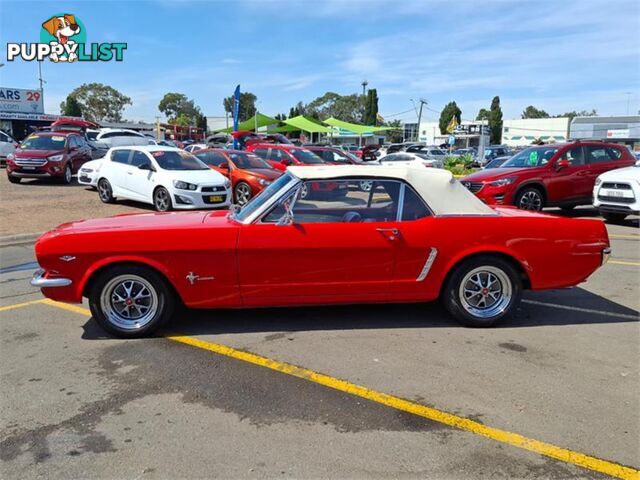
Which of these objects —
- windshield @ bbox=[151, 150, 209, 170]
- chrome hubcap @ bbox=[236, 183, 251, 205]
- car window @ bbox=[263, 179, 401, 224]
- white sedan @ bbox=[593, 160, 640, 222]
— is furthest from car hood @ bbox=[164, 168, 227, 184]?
white sedan @ bbox=[593, 160, 640, 222]

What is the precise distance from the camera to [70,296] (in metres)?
4.39

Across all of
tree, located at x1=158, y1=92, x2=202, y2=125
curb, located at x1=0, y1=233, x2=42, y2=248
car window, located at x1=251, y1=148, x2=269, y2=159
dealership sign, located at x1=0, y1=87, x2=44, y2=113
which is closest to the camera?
curb, located at x1=0, y1=233, x2=42, y2=248

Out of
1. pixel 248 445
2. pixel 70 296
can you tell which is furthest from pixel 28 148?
pixel 248 445

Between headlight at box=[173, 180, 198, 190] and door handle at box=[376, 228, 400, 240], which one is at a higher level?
headlight at box=[173, 180, 198, 190]

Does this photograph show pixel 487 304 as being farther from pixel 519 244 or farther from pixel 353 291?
pixel 353 291

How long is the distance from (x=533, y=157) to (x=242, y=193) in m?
7.36

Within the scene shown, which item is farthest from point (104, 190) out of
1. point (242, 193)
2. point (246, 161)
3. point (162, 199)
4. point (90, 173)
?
point (246, 161)

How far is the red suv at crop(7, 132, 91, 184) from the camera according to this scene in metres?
16.3

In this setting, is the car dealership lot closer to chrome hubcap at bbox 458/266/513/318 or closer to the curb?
chrome hubcap at bbox 458/266/513/318

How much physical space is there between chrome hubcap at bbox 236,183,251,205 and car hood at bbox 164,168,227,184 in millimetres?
1524

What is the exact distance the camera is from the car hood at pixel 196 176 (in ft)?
37.8

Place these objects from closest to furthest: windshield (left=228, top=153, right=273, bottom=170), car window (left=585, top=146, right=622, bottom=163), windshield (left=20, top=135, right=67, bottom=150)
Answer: car window (left=585, top=146, right=622, bottom=163) → windshield (left=228, top=153, right=273, bottom=170) → windshield (left=20, top=135, right=67, bottom=150)

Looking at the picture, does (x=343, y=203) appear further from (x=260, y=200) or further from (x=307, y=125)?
(x=307, y=125)

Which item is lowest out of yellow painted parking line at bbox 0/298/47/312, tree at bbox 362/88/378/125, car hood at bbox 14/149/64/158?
yellow painted parking line at bbox 0/298/47/312
